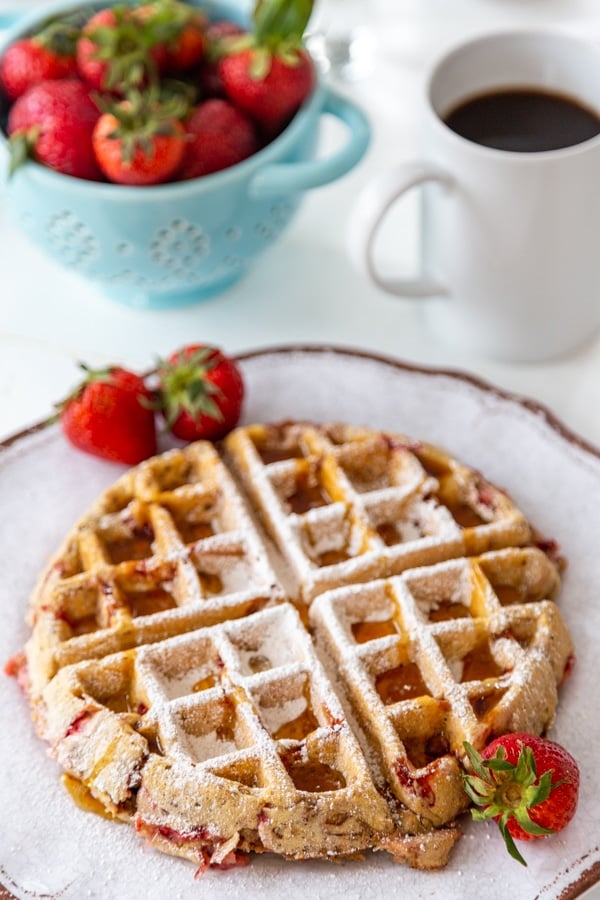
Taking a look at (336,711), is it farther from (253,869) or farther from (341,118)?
(341,118)

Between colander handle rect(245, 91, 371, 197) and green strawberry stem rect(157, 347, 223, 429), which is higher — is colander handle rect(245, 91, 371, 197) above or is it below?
above

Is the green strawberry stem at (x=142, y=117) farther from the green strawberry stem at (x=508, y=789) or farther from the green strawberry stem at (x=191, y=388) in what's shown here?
the green strawberry stem at (x=508, y=789)

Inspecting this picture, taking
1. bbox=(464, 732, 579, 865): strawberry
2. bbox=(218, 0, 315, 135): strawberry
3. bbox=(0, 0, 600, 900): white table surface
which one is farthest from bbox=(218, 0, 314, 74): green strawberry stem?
bbox=(464, 732, 579, 865): strawberry

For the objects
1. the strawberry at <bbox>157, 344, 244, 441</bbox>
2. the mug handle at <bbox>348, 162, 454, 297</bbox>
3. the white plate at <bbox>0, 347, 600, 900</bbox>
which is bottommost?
the white plate at <bbox>0, 347, 600, 900</bbox>

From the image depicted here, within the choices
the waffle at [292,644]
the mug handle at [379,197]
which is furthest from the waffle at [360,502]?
the mug handle at [379,197]

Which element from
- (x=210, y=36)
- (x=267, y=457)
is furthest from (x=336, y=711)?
(x=210, y=36)

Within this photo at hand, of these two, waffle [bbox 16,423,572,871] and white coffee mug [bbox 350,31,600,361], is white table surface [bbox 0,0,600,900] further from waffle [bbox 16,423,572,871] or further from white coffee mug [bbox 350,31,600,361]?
waffle [bbox 16,423,572,871]

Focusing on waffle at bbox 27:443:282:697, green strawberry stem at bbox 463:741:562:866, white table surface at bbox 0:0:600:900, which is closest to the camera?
→ green strawberry stem at bbox 463:741:562:866

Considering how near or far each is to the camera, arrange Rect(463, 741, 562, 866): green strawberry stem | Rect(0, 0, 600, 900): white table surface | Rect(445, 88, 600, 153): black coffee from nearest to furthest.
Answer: Rect(463, 741, 562, 866): green strawberry stem < Rect(445, 88, 600, 153): black coffee < Rect(0, 0, 600, 900): white table surface
